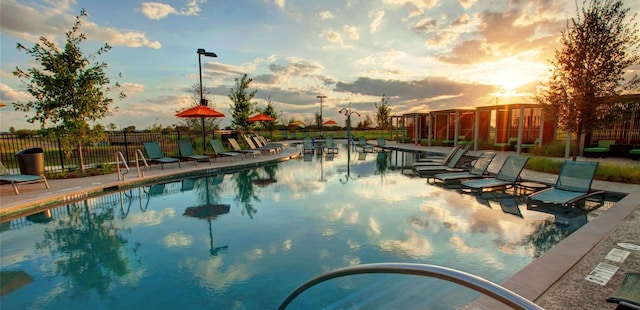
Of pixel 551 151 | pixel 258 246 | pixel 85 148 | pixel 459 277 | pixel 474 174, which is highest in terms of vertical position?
pixel 459 277

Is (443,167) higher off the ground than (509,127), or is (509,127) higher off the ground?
(509,127)

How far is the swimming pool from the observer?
329cm

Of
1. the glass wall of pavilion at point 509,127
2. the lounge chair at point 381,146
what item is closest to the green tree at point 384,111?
the lounge chair at point 381,146

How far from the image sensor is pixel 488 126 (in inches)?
824

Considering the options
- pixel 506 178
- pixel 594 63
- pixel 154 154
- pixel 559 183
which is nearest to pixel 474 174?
pixel 506 178

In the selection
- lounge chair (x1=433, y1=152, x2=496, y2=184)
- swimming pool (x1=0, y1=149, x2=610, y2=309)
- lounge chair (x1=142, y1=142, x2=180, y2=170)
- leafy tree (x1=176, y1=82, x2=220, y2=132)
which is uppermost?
leafy tree (x1=176, y1=82, x2=220, y2=132)

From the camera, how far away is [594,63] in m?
8.51

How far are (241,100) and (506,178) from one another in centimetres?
1810

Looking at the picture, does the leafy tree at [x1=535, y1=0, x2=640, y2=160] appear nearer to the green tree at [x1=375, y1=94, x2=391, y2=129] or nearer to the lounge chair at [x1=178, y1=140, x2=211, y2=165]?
the lounge chair at [x1=178, y1=140, x2=211, y2=165]

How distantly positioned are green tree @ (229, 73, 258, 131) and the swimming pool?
13830 millimetres

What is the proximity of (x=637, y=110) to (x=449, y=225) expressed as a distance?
15.0 m

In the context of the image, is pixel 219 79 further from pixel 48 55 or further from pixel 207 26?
pixel 48 55

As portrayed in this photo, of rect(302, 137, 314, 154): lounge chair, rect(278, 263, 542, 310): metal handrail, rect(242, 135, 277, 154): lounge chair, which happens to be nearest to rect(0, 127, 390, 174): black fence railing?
rect(242, 135, 277, 154): lounge chair

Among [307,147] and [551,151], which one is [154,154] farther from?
[551,151]
